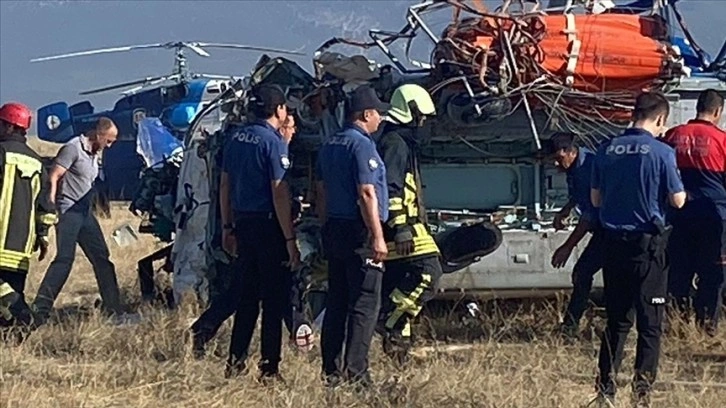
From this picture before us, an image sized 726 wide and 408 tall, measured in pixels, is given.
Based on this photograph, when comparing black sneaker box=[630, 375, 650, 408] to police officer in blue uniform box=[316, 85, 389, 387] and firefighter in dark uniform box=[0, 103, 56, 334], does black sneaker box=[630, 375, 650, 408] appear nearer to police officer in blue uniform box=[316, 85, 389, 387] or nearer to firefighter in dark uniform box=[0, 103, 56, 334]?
police officer in blue uniform box=[316, 85, 389, 387]

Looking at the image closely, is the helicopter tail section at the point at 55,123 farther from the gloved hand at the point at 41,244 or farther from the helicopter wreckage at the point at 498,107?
the gloved hand at the point at 41,244

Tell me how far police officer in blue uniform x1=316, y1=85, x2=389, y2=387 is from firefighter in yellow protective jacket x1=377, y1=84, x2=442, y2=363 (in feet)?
1.47

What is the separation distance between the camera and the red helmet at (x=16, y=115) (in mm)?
8969

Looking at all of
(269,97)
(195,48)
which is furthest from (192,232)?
(195,48)

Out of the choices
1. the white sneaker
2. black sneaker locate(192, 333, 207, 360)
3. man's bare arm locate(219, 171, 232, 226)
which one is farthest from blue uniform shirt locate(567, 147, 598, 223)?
black sneaker locate(192, 333, 207, 360)

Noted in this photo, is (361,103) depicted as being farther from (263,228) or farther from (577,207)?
(577,207)

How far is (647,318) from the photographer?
6.88m

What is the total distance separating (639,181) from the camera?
6.80m

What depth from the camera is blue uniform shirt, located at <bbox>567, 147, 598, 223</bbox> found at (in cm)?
874

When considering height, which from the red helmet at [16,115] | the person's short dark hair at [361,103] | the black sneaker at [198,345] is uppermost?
the person's short dark hair at [361,103]

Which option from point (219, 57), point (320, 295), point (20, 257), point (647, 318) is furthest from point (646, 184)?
point (219, 57)

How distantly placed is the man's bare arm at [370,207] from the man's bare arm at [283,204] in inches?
20.7

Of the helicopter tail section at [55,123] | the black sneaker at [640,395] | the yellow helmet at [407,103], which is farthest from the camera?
the helicopter tail section at [55,123]

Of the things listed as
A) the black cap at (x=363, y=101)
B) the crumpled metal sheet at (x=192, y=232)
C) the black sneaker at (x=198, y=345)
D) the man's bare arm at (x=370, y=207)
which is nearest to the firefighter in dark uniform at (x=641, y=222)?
the man's bare arm at (x=370, y=207)
